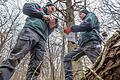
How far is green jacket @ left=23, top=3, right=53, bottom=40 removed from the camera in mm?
3816

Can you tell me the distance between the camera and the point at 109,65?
1.25 m

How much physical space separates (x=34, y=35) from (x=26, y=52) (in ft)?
0.84

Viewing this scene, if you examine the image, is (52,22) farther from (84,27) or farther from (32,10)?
(84,27)

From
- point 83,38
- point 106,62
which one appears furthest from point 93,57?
point 106,62

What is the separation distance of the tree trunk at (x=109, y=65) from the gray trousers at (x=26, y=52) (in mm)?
1914

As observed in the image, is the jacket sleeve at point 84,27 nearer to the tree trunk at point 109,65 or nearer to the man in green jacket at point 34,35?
the man in green jacket at point 34,35

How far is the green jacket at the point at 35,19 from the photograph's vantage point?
3816 millimetres

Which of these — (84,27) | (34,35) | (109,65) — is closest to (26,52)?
(34,35)

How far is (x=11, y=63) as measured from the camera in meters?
3.33

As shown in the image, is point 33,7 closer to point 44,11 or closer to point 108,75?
point 44,11

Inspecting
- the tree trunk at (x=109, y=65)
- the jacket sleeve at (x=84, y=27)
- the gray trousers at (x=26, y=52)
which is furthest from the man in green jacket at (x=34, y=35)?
the tree trunk at (x=109, y=65)

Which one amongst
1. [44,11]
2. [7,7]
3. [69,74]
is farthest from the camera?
[7,7]

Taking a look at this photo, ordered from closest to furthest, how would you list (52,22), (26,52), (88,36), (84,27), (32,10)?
(26,52), (32,10), (52,22), (84,27), (88,36)

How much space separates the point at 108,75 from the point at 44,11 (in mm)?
3060
